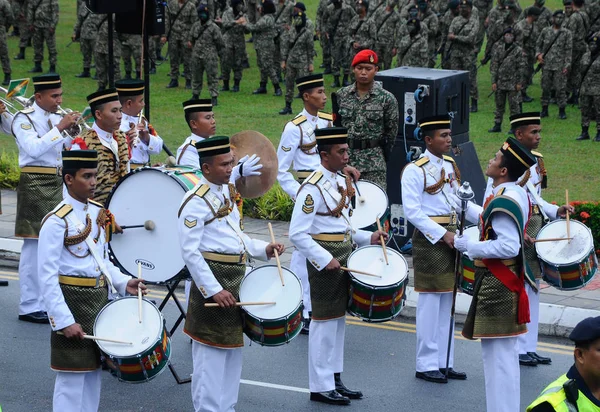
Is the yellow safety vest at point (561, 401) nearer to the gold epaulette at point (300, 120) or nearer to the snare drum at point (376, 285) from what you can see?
the snare drum at point (376, 285)

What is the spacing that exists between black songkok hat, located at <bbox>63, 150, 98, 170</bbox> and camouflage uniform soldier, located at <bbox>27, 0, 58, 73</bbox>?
19065 mm

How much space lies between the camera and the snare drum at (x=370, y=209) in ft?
30.7

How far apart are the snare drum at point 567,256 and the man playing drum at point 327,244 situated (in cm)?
154

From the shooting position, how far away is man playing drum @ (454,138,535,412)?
24.9 feet

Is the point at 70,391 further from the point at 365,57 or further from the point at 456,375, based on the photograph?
the point at 365,57

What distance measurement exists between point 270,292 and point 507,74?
537 inches

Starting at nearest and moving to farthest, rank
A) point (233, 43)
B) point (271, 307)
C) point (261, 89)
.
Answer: point (271, 307) → point (261, 89) → point (233, 43)

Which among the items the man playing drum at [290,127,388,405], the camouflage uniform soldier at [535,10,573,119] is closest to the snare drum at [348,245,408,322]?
the man playing drum at [290,127,388,405]

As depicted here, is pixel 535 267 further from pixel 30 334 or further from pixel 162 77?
pixel 162 77

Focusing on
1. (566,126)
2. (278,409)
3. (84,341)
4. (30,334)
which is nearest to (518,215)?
(278,409)

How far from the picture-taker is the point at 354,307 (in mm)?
8336

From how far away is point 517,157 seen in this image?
7668 mm

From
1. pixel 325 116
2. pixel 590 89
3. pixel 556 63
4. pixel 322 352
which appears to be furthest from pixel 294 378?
pixel 556 63

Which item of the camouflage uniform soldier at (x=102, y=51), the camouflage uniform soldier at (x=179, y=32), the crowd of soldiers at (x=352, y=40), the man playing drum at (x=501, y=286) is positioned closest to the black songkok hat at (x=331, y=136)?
the man playing drum at (x=501, y=286)
